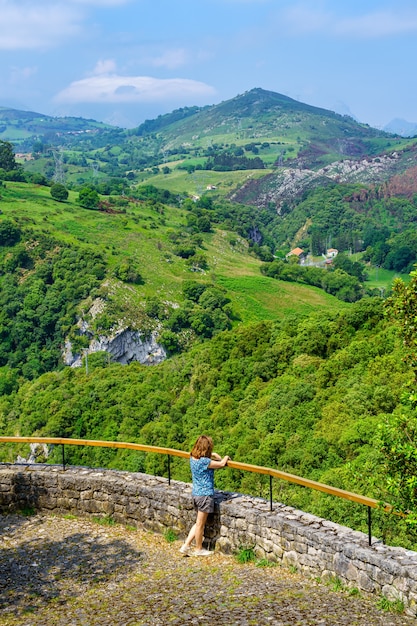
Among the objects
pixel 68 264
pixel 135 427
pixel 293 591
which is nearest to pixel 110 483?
pixel 293 591

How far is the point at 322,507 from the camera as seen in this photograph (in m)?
14.7

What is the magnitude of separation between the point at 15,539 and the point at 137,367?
43447 mm

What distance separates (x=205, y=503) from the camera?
27.5 ft

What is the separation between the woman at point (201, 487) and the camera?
27.2 feet

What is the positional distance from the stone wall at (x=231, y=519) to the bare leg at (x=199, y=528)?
0.28m

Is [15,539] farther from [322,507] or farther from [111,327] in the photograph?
[111,327]

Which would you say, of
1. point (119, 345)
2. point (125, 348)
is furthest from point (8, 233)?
point (125, 348)

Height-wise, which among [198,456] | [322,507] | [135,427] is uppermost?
[198,456]

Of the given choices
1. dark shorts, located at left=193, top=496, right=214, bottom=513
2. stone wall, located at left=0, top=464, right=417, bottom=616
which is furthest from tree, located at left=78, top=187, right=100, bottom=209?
dark shorts, located at left=193, top=496, right=214, bottom=513

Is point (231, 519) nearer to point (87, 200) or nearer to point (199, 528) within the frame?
point (199, 528)

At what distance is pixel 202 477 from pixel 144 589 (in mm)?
1671

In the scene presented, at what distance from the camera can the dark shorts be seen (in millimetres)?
8359

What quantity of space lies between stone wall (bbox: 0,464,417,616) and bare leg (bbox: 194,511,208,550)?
283 millimetres

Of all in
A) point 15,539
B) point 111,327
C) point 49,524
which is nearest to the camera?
point 15,539
